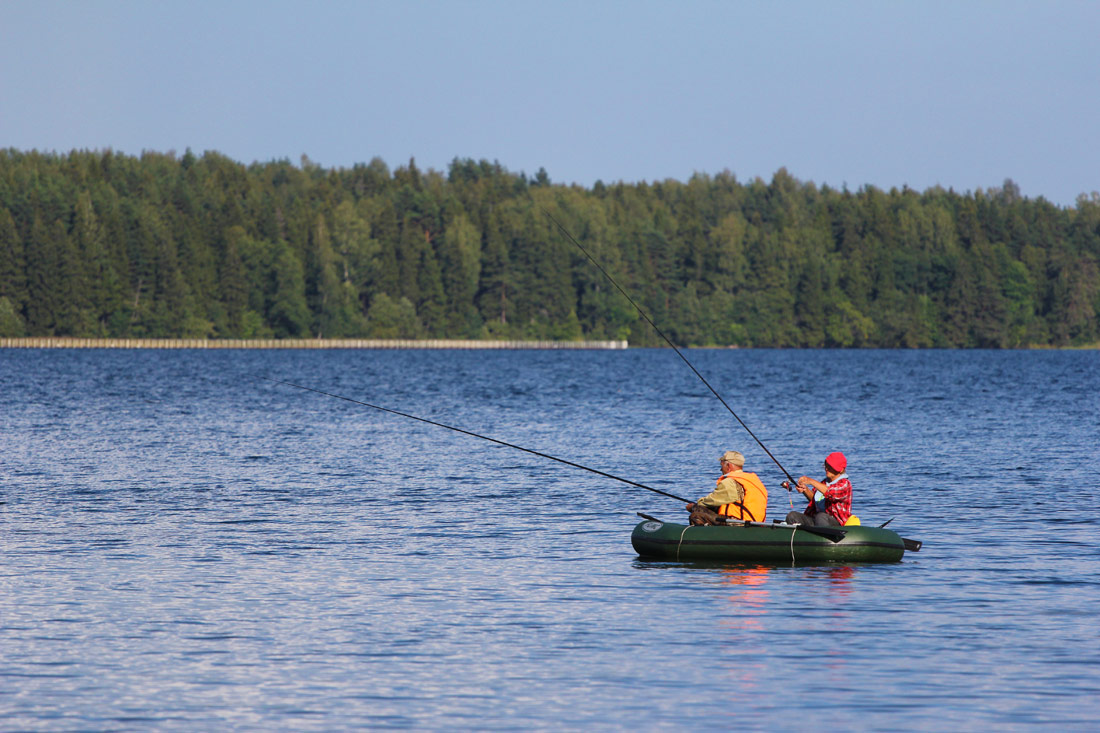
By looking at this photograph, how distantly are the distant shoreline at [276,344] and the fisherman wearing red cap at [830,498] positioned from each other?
15187 centimetres

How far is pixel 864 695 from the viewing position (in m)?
11.6

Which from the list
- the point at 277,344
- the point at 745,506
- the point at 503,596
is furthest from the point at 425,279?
the point at 503,596

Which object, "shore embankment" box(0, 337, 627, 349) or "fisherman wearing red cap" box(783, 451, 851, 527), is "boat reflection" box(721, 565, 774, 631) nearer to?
"fisherman wearing red cap" box(783, 451, 851, 527)

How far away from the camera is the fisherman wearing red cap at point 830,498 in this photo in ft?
58.1

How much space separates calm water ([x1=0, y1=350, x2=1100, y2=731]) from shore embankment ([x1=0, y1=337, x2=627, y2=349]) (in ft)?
425

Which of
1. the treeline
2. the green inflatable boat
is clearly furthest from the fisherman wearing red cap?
the treeline

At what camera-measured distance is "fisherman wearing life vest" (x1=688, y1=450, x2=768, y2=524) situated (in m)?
18.1

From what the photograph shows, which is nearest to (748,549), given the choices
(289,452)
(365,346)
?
(289,452)

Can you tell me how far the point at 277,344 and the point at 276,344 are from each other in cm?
12

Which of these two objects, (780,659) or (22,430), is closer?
(780,659)

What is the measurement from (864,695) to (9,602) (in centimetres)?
889

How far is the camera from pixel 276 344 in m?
181

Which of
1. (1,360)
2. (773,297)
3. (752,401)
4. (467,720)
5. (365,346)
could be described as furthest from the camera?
(773,297)

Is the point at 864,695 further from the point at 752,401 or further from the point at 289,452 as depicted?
the point at 752,401
